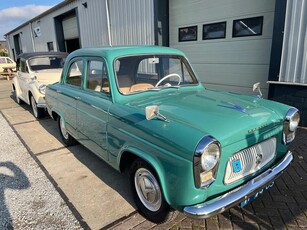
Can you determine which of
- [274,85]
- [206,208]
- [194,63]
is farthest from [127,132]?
[194,63]

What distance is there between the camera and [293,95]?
510cm

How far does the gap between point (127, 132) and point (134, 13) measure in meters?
7.41

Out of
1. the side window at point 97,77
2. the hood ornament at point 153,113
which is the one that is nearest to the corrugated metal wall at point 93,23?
the side window at point 97,77

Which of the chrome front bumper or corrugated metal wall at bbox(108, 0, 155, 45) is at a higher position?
corrugated metal wall at bbox(108, 0, 155, 45)

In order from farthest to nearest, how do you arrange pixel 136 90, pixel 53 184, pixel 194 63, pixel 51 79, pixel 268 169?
1. pixel 194 63
2. pixel 51 79
3. pixel 53 184
4. pixel 136 90
5. pixel 268 169

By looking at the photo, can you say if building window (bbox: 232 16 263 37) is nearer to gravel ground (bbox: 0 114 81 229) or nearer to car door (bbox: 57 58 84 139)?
car door (bbox: 57 58 84 139)

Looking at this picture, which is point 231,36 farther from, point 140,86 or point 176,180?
point 176,180

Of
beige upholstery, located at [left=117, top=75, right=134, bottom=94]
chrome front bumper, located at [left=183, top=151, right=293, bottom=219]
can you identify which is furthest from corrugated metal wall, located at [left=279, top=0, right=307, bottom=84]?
beige upholstery, located at [left=117, top=75, right=134, bottom=94]

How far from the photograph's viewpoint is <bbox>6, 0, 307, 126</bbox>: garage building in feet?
16.3

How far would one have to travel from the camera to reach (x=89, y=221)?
2682 millimetres

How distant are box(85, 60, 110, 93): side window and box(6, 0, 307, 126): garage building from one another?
3.83 meters

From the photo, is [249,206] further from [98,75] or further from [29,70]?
[29,70]

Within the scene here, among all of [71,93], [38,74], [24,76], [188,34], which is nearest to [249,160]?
[71,93]

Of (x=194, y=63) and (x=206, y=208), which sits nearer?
(x=206, y=208)
